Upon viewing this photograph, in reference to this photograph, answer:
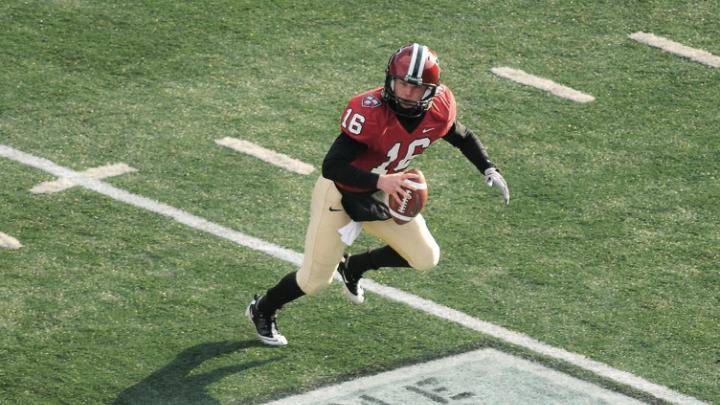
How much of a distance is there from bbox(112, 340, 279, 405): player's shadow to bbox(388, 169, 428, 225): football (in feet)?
3.44

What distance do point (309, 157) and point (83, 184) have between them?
1.54 meters

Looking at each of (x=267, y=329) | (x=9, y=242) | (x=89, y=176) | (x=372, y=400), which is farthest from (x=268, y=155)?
(x=372, y=400)

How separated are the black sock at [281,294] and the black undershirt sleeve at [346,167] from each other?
0.70m

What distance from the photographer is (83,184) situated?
9141 millimetres

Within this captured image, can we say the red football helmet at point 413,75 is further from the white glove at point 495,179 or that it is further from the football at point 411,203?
the white glove at point 495,179

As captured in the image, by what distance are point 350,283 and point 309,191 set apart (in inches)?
61.4

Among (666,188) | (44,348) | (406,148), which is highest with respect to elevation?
(406,148)

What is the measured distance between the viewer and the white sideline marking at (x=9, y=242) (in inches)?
328

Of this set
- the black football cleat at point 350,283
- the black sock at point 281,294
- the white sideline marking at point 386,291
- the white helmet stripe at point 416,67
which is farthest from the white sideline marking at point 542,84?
the black sock at point 281,294

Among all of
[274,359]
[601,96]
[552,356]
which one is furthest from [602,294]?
[601,96]

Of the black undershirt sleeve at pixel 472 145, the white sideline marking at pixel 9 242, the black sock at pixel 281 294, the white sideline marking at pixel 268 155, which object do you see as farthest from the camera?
the white sideline marking at pixel 268 155

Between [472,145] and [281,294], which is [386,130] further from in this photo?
[281,294]

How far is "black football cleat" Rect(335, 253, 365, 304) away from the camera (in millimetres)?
7785

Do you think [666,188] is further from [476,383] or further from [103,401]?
[103,401]
